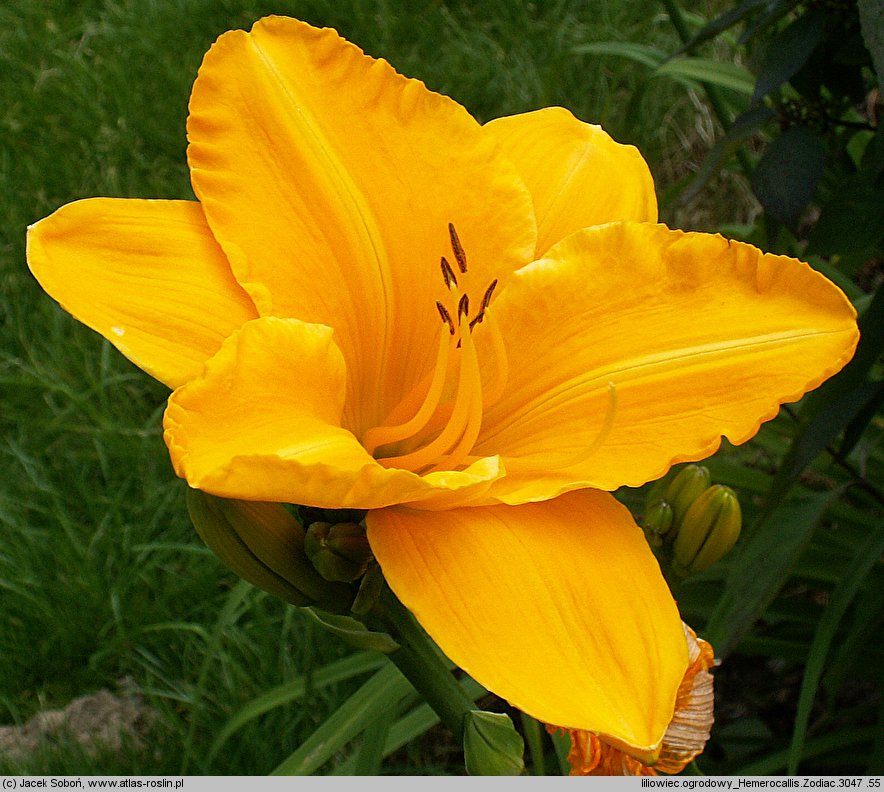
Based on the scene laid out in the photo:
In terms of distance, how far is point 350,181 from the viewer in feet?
2.57

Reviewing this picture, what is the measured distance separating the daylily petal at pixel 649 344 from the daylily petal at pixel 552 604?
0.12 ft

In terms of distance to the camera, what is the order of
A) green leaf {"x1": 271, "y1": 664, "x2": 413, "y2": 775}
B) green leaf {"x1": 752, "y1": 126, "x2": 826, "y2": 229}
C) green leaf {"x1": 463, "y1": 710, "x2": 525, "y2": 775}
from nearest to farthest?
green leaf {"x1": 463, "y1": 710, "x2": 525, "y2": 775}, green leaf {"x1": 752, "y1": 126, "x2": 826, "y2": 229}, green leaf {"x1": 271, "y1": 664, "x2": 413, "y2": 775}

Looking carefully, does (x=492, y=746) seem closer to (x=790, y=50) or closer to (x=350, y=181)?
(x=350, y=181)

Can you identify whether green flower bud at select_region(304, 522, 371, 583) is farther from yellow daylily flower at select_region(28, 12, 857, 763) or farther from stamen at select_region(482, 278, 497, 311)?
stamen at select_region(482, 278, 497, 311)

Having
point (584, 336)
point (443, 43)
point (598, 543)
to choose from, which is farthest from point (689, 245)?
point (443, 43)

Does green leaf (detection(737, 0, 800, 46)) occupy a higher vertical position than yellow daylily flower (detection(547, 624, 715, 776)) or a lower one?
higher

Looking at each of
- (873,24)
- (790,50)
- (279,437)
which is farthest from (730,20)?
(279,437)

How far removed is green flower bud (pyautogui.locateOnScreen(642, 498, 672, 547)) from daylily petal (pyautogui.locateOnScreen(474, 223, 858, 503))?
5.3 inches

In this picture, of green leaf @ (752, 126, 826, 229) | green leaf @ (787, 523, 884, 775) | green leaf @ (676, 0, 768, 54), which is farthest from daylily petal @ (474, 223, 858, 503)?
green leaf @ (787, 523, 884, 775)

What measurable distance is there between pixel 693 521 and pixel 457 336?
0.24 m

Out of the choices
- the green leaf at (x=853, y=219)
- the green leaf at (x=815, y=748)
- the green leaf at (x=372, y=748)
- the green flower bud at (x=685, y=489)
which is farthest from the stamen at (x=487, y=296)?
the green leaf at (x=815, y=748)

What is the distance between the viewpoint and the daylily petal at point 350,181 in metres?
0.76

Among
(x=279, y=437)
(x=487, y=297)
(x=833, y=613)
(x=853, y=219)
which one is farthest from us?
(x=833, y=613)

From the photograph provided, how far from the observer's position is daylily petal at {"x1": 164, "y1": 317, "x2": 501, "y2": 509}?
0.59 meters
